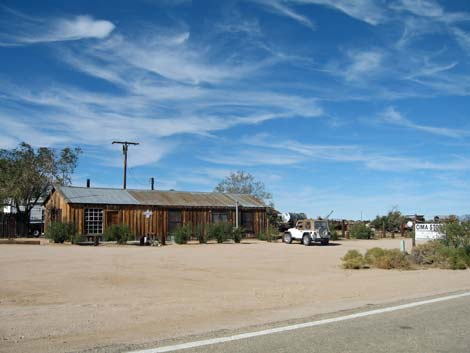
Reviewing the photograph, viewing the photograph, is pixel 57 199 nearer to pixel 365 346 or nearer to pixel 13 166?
pixel 13 166

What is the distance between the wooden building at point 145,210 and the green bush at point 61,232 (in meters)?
2.99

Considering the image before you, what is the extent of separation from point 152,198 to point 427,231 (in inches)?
922

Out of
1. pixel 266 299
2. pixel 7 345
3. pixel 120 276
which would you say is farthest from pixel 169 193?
pixel 7 345

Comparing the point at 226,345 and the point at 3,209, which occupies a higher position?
the point at 3,209

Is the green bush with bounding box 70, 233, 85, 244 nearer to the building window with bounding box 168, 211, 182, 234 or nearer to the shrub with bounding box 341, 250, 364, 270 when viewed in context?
the building window with bounding box 168, 211, 182, 234

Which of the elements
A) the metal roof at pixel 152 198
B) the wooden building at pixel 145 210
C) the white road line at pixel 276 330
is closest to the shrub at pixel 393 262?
the white road line at pixel 276 330

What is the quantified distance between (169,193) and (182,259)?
22.8 m

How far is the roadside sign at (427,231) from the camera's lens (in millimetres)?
23581

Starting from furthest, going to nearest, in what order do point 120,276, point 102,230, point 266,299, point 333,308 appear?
1. point 102,230
2. point 120,276
3. point 266,299
4. point 333,308

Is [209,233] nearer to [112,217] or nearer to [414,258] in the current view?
[112,217]

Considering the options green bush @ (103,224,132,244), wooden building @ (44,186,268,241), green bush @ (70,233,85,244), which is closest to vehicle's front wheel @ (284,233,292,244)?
wooden building @ (44,186,268,241)

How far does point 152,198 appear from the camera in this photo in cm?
4200

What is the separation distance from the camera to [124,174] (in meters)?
54.9

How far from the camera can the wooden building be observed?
37.6 metres
